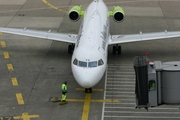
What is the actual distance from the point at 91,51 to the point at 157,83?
6848 mm

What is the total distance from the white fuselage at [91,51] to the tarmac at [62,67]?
1370 millimetres

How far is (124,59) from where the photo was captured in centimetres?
2627

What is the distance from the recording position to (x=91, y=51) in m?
21.3

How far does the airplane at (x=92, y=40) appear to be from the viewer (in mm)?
20266

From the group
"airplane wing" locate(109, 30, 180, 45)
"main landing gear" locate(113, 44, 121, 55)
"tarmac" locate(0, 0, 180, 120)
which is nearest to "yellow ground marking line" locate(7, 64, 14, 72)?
"tarmac" locate(0, 0, 180, 120)

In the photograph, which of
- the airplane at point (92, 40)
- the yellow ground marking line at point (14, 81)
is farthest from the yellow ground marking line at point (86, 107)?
the yellow ground marking line at point (14, 81)

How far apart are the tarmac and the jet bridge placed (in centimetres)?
399

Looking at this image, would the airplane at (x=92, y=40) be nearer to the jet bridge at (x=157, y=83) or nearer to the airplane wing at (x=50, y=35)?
the airplane wing at (x=50, y=35)

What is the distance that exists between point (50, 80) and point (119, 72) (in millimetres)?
4029

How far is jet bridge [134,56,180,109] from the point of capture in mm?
14852

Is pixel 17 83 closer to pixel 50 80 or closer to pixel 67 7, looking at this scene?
pixel 50 80

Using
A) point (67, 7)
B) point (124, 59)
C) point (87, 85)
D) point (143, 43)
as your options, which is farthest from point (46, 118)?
point (67, 7)

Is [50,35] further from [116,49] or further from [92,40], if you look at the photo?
[92,40]

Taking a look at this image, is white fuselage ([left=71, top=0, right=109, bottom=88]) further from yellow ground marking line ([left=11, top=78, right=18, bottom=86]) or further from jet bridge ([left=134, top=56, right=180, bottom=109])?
jet bridge ([left=134, top=56, right=180, bottom=109])
